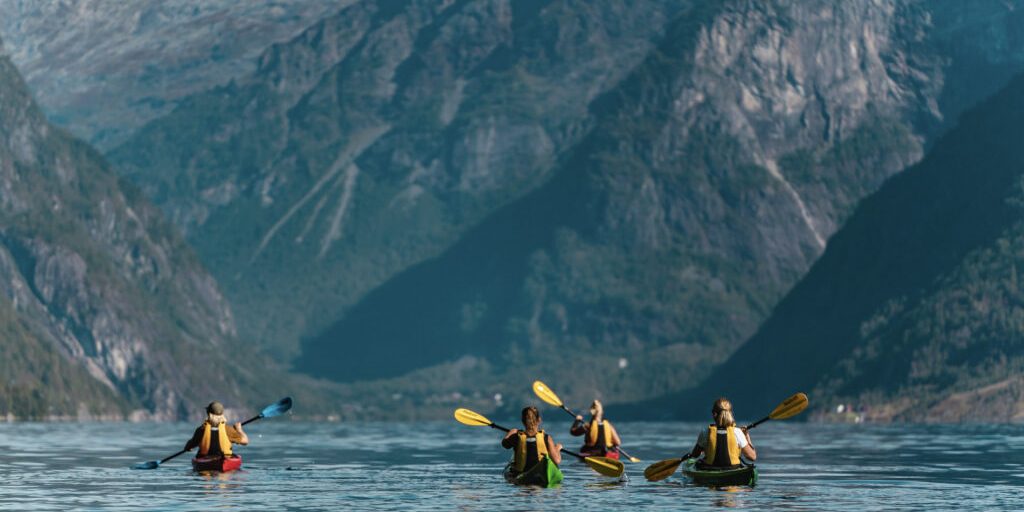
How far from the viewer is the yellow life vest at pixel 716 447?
124 metres

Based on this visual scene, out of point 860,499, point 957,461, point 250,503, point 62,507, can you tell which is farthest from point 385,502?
point 957,461

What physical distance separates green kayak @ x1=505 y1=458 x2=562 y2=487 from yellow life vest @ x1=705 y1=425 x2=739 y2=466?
25.6 feet

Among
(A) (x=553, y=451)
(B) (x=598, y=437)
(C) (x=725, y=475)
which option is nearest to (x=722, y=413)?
(C) (x=725, y=475)

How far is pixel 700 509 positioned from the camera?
385ft

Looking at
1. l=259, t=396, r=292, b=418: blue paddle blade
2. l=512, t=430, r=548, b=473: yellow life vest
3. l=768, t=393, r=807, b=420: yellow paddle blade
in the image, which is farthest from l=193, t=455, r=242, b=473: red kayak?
l=768, t=393, r=807, b=420: yellow paddle blade

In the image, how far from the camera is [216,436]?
14388cm

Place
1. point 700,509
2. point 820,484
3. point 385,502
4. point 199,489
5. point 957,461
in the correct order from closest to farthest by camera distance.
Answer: point 700,509 → point 385,502 → point 199,489 → point 820,484 → point 957,461

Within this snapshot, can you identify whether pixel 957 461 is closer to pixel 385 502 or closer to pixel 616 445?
pixel 616 445

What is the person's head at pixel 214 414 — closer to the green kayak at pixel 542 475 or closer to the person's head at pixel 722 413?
the green kayak at pixel 542 475

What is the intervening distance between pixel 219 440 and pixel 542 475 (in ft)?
83.2

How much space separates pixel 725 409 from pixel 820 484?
22.5 meters

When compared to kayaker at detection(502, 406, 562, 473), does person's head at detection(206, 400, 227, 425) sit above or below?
above

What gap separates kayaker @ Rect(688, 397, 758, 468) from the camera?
4825 inches

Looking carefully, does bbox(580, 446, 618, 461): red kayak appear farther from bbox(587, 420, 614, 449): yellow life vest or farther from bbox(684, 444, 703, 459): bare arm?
bbox(684, 444, 703, 459): bare arm
